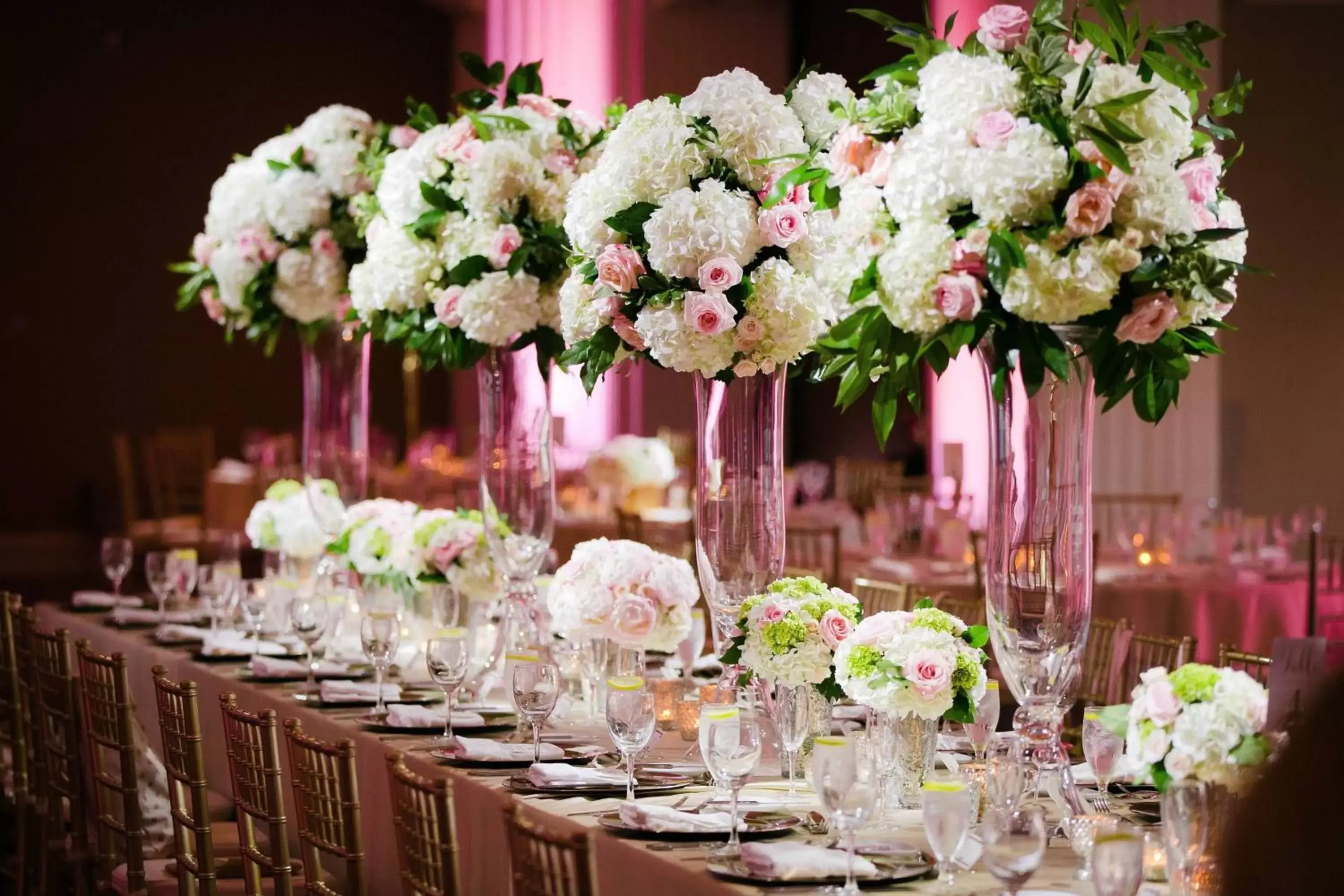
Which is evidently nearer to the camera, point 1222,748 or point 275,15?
point 1222,748

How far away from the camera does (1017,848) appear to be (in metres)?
2.00

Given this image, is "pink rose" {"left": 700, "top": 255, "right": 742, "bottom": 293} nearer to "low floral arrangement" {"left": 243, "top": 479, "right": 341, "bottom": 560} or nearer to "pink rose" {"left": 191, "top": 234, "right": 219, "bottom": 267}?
"low floral arrangement" {"left": 243, "top": 479, "right": 341, "bottom": 560}

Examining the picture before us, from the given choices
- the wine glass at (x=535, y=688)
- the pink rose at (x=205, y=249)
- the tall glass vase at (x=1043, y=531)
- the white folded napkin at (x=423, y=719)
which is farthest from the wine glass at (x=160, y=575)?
the tall glass vase at (x=1043, y=531)

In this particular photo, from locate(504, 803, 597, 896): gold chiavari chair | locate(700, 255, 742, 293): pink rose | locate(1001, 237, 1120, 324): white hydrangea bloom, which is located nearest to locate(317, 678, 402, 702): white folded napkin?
locate(700, 255, 742, 293): pink rose

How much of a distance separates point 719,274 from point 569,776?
34.2 inches

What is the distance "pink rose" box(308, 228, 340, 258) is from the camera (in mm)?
4660

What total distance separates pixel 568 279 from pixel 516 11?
10.8 metres

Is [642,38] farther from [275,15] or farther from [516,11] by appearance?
[275,15]

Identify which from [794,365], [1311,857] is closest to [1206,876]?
[1311,857]

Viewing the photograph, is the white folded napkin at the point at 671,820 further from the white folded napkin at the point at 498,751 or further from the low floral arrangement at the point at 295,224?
the low floral arrangement at the point at 295,224

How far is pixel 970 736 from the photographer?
2744mm

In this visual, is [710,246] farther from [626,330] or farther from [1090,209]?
[1090,209]

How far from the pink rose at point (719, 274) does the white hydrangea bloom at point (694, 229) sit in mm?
26

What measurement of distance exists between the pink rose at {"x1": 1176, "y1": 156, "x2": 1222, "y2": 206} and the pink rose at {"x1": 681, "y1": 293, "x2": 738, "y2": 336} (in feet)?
2.51
